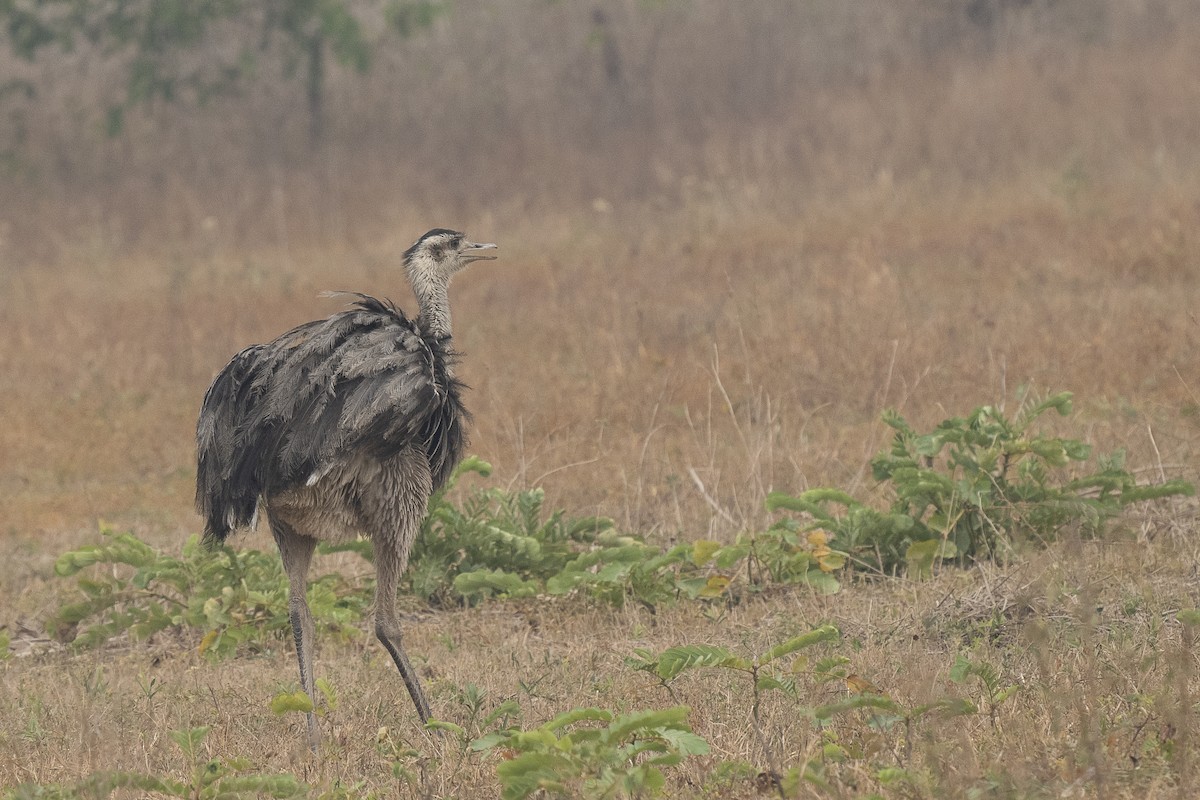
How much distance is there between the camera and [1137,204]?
15758 millimetres

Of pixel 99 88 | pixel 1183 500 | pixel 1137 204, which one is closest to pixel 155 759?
pixel 1183 500

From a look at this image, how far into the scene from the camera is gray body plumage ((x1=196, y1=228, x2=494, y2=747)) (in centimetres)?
566

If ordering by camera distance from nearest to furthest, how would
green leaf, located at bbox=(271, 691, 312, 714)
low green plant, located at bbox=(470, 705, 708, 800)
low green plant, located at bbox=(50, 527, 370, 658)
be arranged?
low green plant, located at bbox=(470, 705, 708, 800)
green leaf, located at bbox=(271, 691, 312, 714)
low green plant, located at bbox=(50, 527, 370, 658)

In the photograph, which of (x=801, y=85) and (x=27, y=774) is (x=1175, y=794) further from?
(x=801, y=85)

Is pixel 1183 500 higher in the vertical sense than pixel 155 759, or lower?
lower

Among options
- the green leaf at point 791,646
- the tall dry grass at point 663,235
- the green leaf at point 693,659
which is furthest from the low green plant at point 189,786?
the tall dry grass at point 663,235

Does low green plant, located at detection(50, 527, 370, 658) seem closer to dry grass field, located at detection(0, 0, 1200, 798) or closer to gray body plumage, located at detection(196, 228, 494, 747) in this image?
dry grass field, located at detection(0, 0, 1200, 798)

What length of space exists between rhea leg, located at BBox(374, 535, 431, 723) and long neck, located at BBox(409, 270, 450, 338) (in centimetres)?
83

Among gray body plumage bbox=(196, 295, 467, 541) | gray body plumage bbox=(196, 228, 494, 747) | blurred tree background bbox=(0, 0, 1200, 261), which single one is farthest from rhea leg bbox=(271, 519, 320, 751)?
blurred tree background bbox=(0, 0, 1200, 261)

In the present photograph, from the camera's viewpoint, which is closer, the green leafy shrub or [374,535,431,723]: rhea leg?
[374,535,431,723]: rhea leg

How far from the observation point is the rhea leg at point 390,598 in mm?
5871

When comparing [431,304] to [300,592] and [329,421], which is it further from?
[300,592]

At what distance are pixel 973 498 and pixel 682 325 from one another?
6133 mm

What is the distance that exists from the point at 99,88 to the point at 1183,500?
1998 centimetres
